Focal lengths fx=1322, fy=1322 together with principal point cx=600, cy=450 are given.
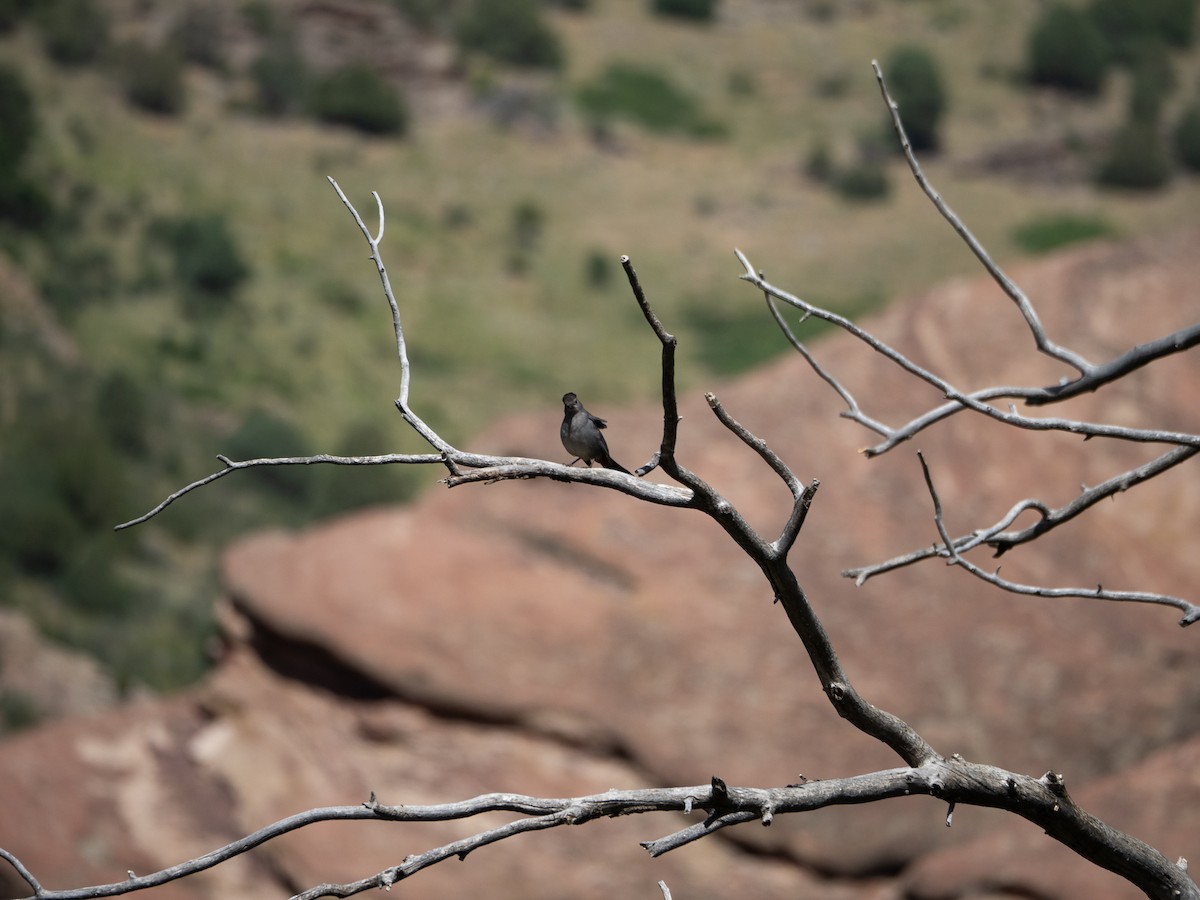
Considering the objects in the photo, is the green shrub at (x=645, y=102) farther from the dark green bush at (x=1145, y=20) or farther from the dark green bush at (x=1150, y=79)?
the dark green bush at (x=1145, y=20)

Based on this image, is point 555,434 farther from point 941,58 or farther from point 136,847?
point 941,58

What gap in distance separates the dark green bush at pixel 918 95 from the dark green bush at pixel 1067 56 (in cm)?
587

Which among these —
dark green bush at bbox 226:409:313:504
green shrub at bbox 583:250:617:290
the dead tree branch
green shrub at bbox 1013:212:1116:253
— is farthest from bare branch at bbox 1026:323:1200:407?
green shrub at bbox 1013:212:1116:253

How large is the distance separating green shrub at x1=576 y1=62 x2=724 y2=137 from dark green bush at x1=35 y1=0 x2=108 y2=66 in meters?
23.1

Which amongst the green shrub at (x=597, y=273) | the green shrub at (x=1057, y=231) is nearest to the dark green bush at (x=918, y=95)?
the green shrub at (x=1057, y=231)

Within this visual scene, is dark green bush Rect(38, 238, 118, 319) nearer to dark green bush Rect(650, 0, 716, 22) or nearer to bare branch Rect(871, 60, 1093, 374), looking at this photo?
dark green bush Rect(650, 0, 716, 22)

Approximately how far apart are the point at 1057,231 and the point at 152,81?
3895 cm

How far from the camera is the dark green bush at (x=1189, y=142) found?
2520 inches

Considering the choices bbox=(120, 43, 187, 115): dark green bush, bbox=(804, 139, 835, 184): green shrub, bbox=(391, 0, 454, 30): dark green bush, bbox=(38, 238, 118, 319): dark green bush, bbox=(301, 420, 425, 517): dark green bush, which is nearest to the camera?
bbox=(301, 420, 425, 517): dark green bush

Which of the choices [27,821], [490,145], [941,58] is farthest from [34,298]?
[941,58]

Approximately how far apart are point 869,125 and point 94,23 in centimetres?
3791

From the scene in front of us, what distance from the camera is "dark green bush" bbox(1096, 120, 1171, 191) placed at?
60750 mm

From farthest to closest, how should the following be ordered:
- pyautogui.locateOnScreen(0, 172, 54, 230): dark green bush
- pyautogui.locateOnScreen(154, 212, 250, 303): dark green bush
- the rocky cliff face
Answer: pyautogui.locateOnScreen(0, 172, 54, 230): dark green bush < pyautogui.locateOnScreen(154, 212, 250, 303): dark green bush < the rocky cliff face

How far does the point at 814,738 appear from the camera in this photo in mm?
12789
